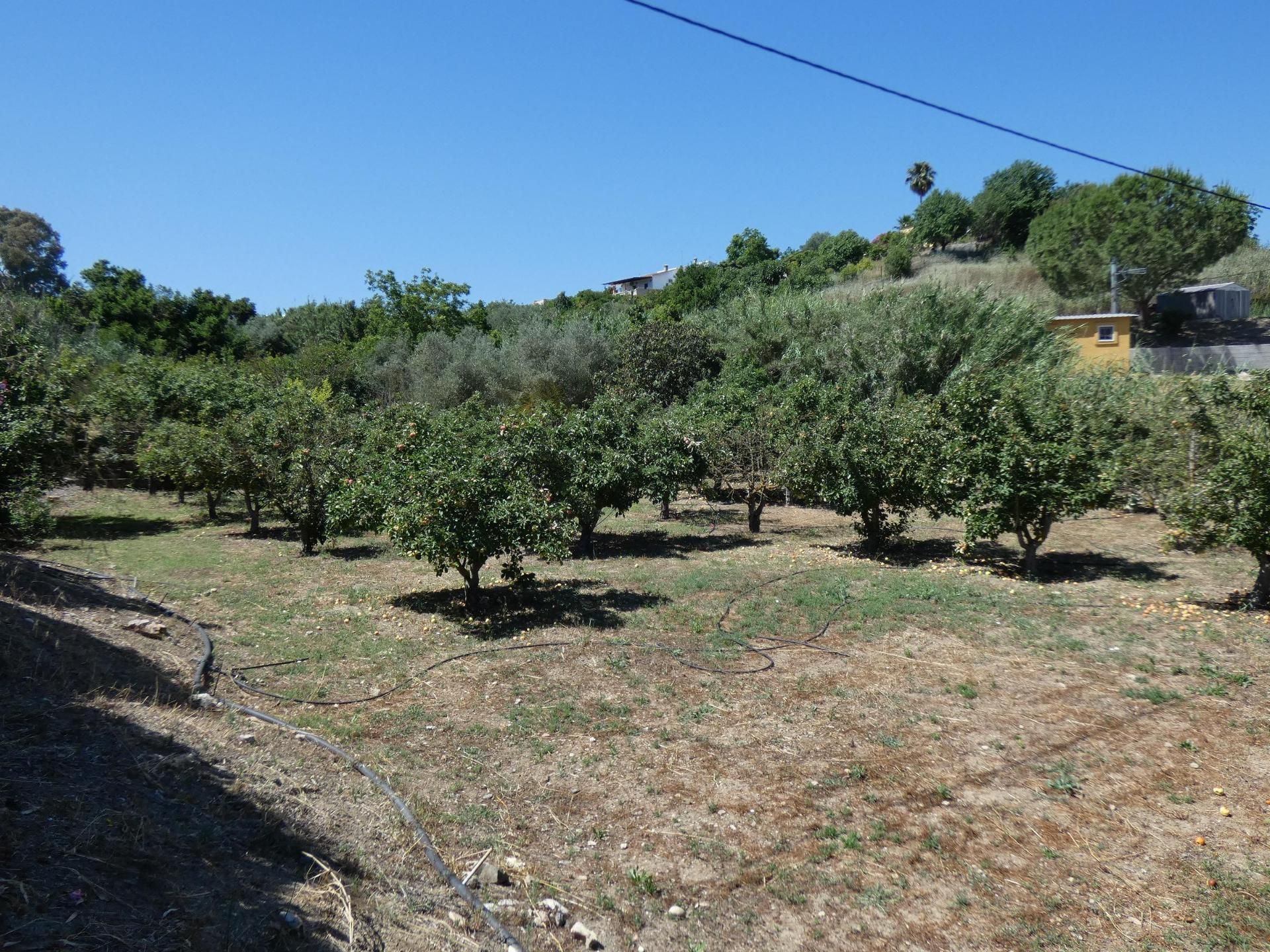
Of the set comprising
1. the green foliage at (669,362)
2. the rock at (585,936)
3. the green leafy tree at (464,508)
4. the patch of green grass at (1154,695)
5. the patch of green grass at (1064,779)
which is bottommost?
the rock at (585,936)

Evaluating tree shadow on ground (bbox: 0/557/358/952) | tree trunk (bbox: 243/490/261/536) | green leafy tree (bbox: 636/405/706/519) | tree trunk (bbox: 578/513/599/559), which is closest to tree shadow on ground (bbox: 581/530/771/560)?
tree trunk (bbox: 578/513/599/559)

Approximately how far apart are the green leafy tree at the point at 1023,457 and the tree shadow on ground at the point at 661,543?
187 inches

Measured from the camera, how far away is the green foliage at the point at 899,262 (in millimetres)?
53750

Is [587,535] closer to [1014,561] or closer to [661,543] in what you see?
[661,543]

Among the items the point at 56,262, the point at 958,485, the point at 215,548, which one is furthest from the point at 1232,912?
the point at 56,262

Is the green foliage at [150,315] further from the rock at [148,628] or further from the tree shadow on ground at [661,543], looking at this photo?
the rock at [148,628]

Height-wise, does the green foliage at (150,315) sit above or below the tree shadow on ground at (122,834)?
above

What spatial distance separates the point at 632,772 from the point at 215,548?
41.8 feet

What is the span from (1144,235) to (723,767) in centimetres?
3889

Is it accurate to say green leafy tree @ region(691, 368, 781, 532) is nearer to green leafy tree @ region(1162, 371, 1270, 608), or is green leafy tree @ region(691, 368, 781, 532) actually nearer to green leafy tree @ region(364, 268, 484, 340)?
green leafy tree @ region(1162, 371, 1270, 608)

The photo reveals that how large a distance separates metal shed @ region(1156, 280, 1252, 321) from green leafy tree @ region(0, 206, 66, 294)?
2512 inches

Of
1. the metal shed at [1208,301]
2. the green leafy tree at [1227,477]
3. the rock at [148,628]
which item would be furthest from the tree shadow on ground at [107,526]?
the metal shed at [1208,301]

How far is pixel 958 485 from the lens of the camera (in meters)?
12.8

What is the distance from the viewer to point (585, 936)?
4465 mm
